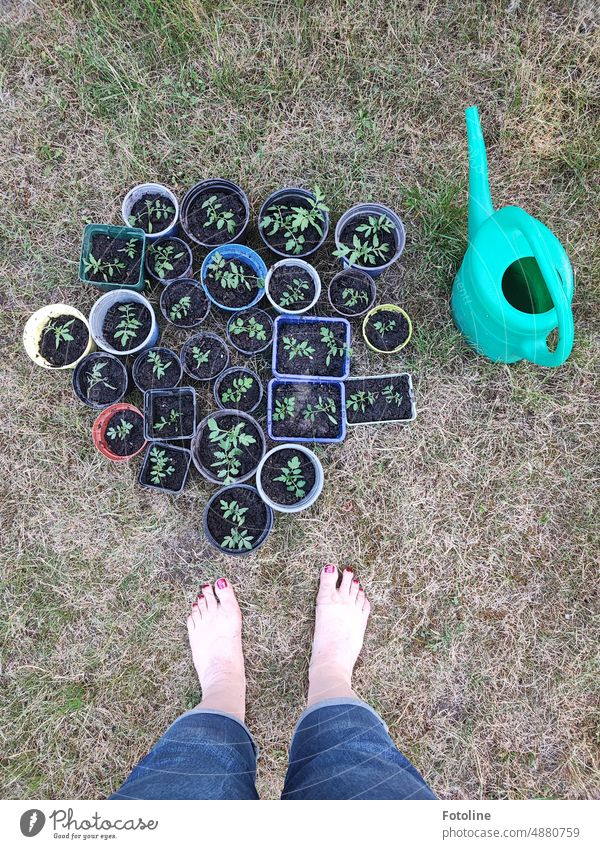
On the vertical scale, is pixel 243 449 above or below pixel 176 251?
below

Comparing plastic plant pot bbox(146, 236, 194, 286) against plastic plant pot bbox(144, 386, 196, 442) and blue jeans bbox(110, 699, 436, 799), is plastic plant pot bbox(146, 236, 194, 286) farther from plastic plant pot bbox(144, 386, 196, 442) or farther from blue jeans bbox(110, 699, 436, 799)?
blue jeans bbox(110, 699, 436, 799)

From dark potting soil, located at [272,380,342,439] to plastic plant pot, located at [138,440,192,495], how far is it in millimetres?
399

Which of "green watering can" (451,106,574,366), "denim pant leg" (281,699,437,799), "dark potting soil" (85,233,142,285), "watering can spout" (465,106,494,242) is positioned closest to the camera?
"denim pant leg" (281,699,437,799)

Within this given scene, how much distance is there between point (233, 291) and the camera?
7.39 feet

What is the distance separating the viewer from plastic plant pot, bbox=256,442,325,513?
2.15 meters

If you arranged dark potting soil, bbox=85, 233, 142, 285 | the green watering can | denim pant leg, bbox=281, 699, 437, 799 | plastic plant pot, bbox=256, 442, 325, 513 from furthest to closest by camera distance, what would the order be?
dark potting soil, bbox=85, 233, 142, 285 < plastic plant pot, bbox=256, 442, 325, 513 < the green watering can < denim pant leg, bbox=281, 699, 437, 799

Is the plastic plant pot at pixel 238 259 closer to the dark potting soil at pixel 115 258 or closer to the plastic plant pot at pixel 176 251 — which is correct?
the plastic plant pot at pixel 176 251

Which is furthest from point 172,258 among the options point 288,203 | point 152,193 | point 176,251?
point 288,203

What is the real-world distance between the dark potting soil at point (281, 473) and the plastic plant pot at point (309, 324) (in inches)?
12.3

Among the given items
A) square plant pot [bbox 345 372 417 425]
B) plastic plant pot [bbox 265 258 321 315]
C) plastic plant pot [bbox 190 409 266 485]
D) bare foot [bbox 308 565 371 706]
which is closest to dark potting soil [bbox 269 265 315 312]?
plastic plant pot [bbox 265 258 321 315]

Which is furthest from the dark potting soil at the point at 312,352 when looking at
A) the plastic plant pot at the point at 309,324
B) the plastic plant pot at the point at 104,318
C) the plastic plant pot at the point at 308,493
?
the plastic plant pot at the point at 104,318

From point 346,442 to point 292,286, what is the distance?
70cm

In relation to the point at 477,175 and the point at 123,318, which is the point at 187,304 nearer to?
the point at 123,318
